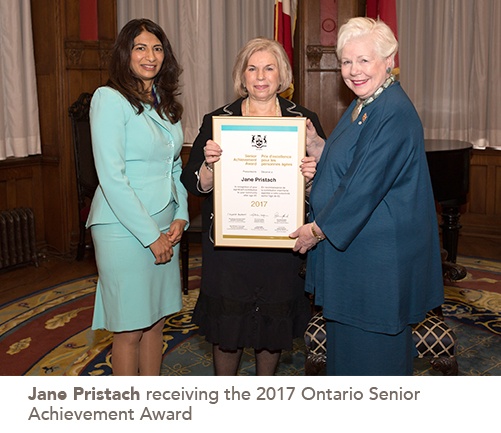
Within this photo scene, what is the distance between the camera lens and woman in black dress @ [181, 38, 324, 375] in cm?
292

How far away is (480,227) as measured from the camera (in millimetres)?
7363

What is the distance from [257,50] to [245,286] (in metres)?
1.03

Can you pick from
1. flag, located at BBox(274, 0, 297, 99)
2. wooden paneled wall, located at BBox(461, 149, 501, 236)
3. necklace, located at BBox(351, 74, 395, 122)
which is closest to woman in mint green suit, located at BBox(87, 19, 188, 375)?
necklace, located at BBox(351, 74, 395, 122)

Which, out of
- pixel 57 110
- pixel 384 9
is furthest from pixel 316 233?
pixel 57 110

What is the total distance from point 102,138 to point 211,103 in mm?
4770

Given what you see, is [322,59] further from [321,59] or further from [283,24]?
[283,24]

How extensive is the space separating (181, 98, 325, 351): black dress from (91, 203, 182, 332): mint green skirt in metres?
0.21

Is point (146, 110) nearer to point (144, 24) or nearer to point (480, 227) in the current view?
point (144, 24)

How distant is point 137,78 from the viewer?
9.45 ft

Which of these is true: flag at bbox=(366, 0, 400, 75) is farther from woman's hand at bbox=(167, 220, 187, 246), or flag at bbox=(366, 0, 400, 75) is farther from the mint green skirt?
the mint green skirt

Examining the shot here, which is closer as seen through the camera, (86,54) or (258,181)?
(258,181)

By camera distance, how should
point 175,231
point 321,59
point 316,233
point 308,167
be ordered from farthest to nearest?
1. point 321,59
2. point 175,231
3. point 308,167
4. point 316,233

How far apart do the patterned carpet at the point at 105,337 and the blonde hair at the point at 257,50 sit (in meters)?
1.83
